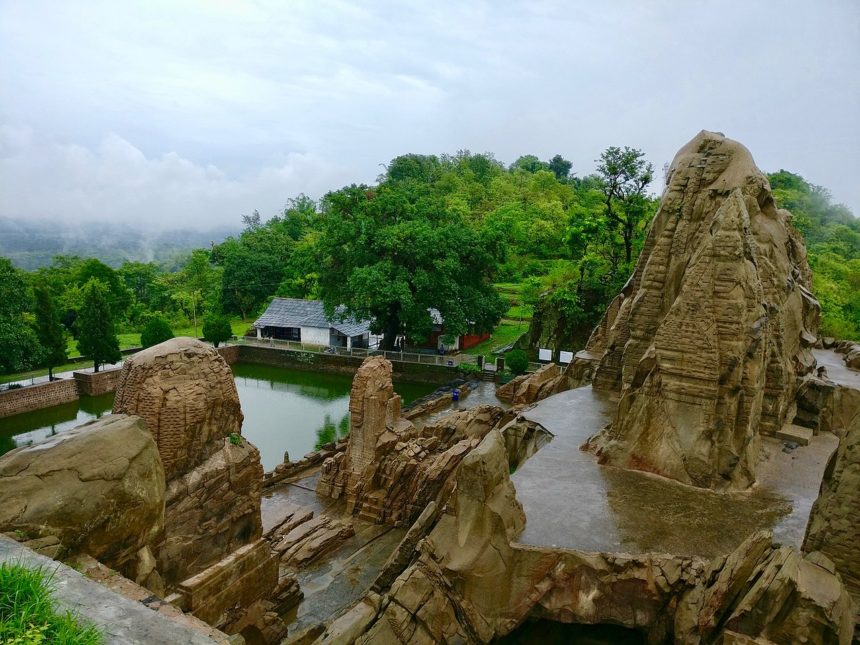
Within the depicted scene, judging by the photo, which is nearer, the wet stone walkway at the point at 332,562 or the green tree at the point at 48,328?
the wet stone walkway at the point at 332,562

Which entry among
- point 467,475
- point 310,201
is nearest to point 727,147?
point 467,475

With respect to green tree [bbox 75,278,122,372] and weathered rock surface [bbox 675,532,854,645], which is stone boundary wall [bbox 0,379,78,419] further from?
weathered rock surface [bbox 675,532,854,645]

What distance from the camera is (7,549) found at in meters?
4.98

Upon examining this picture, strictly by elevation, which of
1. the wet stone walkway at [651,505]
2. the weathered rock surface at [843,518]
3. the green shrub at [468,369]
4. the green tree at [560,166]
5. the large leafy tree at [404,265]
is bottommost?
the green shrub at [468,369]

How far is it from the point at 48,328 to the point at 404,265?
16024 mm

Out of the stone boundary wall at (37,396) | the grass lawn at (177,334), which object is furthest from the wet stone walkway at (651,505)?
the grass lawn at (177,334)

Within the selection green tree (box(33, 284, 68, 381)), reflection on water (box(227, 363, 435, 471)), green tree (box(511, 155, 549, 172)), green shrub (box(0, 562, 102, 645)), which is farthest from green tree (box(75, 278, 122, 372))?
green tree (box(511, 155, 549, 172))

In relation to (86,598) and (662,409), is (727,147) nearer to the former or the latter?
(662,409)

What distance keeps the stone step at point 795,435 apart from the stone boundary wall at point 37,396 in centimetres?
2624

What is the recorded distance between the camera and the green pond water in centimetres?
2134

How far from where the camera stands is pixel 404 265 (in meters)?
27.7

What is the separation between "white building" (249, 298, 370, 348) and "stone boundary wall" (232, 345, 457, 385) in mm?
2358

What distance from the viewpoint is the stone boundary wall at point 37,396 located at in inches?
897

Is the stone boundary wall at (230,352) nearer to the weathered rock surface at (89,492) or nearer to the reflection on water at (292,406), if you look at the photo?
the reflection on water at (292,406)
